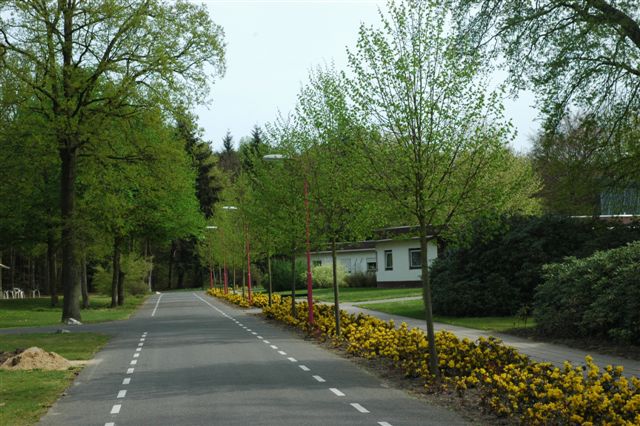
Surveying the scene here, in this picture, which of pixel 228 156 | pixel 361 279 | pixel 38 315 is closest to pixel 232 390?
pixel 38 315

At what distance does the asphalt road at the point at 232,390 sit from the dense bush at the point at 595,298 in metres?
5.81

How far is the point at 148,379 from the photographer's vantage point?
577 inches

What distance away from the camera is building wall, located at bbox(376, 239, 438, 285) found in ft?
176

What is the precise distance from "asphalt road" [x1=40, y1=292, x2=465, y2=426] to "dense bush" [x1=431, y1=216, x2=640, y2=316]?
7.30 m

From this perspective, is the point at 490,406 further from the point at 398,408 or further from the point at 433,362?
the point at 433,362

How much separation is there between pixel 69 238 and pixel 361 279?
32.0 meters

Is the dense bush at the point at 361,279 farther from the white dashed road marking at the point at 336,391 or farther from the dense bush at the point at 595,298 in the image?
the white dashed road marking at the point at 336,391

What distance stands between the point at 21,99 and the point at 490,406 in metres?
26.1

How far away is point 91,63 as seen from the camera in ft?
108

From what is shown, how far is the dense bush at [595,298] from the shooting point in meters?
16.5

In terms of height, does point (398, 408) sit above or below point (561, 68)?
below

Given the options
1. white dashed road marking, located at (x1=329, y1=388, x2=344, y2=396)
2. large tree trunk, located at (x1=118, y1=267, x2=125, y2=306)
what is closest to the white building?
large tree trunk, located at (x1=118, y1=267, x2=125, y2=306)

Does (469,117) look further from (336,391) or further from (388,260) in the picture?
(388,260)

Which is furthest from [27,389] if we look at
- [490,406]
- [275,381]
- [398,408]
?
[490,406]
